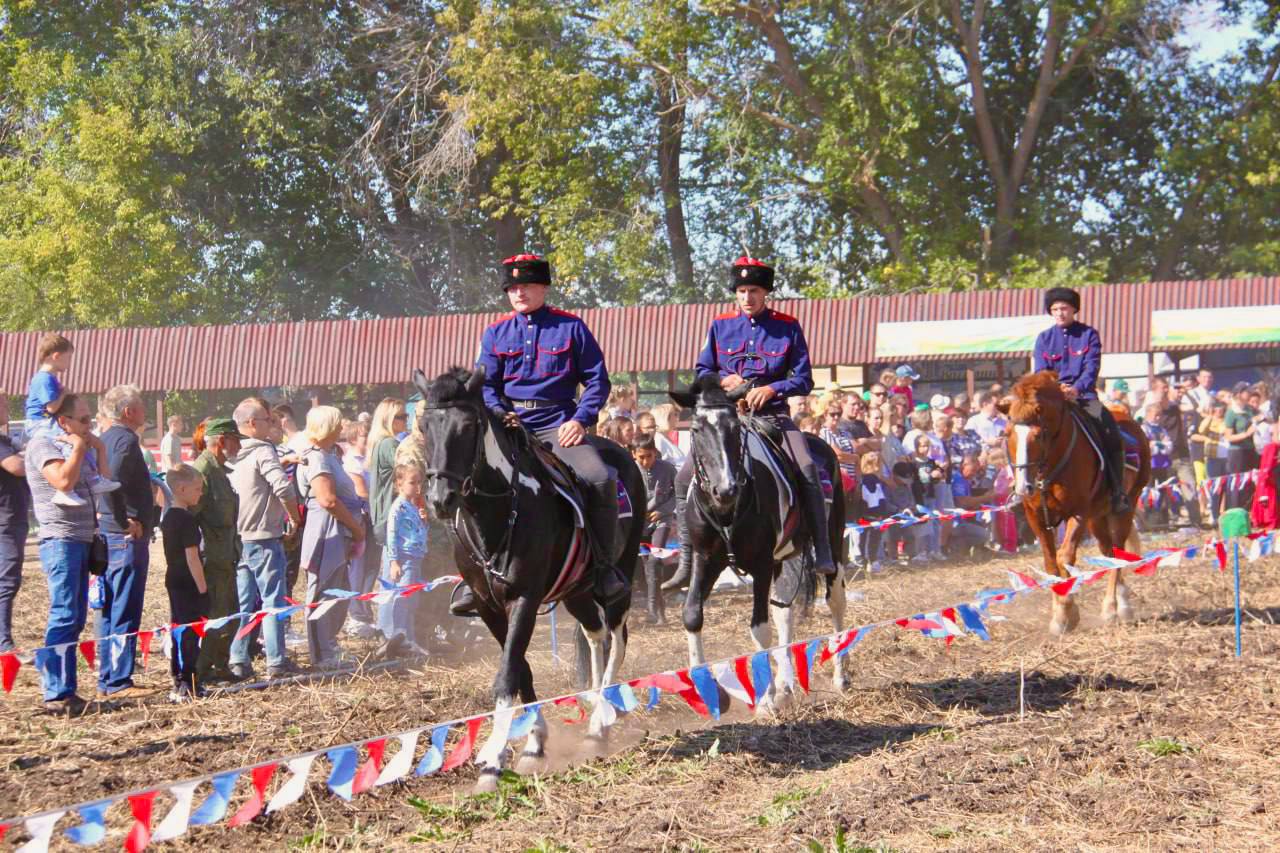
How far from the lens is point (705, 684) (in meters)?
7.07

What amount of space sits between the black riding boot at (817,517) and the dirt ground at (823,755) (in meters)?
0.85

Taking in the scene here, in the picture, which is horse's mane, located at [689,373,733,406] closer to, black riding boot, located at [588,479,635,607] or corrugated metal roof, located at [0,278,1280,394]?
black riding boot, located at [588,479,635,607]

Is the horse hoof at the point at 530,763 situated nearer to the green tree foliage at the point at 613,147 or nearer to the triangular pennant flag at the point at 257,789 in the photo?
the triangular pennant flag at the point at 257,789

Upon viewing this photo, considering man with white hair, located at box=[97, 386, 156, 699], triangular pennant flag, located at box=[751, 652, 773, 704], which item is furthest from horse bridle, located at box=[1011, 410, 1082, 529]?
man with white hair, located at box=[97, 386, 156, 699]

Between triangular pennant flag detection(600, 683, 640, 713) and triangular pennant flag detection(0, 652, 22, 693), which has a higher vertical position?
triangular pennant flag detection(600, 683, 640, 713)

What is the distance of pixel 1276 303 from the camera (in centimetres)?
2795

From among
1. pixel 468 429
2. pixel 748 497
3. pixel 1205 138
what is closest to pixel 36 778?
pixel 468 429

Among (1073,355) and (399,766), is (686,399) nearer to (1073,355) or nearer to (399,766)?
(399,766)

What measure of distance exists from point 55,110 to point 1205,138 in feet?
112

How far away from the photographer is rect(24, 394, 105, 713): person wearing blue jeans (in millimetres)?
9031

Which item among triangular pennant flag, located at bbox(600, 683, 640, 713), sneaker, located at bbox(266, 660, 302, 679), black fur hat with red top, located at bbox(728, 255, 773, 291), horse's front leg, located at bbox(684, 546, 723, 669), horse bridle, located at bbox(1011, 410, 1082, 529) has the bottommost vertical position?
sneaker, located at bbox(266, 660, 302, 679)

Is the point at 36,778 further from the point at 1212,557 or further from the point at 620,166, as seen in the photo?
the point at 620,166

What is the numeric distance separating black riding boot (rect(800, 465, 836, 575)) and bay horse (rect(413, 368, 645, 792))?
1.90 metres

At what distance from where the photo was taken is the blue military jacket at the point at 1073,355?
12445 millimetres
